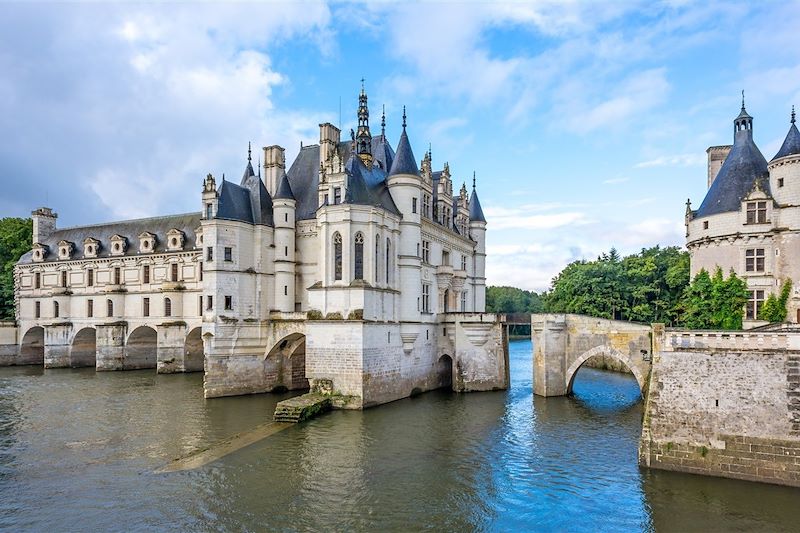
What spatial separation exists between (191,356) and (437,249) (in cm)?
2471

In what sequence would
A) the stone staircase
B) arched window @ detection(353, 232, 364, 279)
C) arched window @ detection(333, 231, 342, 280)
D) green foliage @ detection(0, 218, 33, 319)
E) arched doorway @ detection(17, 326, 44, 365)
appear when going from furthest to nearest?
green foliage @ detection(0, 218, 33, 319), arched doorway @ detection(17, 326, 44, 365), arched window @ detection(333, 231, 342, 280), arched window @ detection(353, 232, 364, 279), the stone staircase

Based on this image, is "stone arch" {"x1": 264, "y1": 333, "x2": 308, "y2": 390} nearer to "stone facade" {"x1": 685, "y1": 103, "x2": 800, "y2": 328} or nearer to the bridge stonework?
the bridge stonework

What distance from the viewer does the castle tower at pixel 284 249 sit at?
35.9m

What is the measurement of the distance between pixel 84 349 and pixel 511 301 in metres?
89.8

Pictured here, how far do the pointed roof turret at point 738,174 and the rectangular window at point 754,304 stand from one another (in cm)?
500

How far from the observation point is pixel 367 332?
3012 centimetres

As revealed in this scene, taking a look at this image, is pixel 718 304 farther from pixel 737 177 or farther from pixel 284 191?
pixel 284 191

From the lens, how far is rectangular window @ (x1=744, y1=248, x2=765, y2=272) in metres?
29.1

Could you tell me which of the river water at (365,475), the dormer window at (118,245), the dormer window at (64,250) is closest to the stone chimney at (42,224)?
the dormer window at (64,250)

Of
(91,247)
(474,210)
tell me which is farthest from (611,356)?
(91,247)

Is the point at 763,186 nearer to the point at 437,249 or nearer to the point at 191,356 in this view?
the point at 437,249

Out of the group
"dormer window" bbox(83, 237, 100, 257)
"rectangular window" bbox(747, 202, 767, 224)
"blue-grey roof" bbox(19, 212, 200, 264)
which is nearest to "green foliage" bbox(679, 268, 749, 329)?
"rectangular window" bbox(747, 202, 767, 224)

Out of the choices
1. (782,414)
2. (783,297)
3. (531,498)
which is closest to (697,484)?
(782,414)

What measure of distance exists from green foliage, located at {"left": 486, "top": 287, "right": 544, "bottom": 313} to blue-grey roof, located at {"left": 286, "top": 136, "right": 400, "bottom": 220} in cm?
7255
